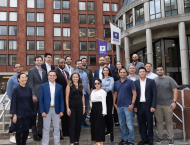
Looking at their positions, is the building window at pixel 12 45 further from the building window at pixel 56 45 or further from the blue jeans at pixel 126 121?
the blue jeans at pixel 126 121

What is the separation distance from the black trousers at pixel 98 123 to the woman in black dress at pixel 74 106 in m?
0.40

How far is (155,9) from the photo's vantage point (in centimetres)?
2325

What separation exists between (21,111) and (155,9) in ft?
74.5

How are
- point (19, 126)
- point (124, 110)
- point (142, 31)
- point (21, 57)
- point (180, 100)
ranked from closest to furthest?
point (19, 126)
point (124, 110)
point (180, 100)
point (142, 31)
point (21, 57)

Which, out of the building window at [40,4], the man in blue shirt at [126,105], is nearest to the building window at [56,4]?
the building window at [40,4]

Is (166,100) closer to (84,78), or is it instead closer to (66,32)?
(84,78)

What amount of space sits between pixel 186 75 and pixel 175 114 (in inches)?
641

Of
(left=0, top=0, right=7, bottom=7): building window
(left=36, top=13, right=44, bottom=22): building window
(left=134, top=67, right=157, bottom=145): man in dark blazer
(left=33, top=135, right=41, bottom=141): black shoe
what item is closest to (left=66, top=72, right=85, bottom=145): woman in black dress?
(left=33, top=135, right=41, bottom=141): black shoe

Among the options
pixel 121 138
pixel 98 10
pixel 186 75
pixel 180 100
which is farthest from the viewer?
pixel 98 10

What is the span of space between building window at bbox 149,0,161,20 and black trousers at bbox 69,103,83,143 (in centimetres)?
2112

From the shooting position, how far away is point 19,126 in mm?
4699

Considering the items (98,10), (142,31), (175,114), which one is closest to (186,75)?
(142,31)

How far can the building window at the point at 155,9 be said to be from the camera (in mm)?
23000

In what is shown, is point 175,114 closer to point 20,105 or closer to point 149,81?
point 149,81
